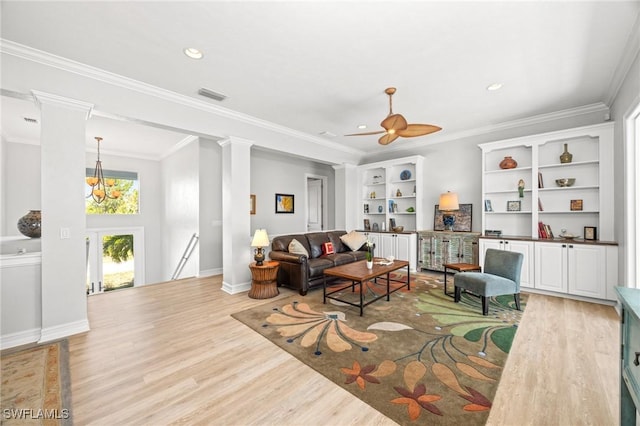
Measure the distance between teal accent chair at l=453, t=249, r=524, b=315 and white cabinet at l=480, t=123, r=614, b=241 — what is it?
1.22 meters

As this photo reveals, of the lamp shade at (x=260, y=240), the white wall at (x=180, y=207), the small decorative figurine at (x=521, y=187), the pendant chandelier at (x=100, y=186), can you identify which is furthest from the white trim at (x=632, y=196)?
the pendant chandelier at (x=100, y=186)

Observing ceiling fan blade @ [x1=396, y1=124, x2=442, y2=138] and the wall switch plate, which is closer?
the wall switch plate

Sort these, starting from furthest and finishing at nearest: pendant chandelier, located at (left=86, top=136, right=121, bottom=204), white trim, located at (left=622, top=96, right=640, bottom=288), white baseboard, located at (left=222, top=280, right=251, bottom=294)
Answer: pendant chandelier, located at (left=86, top=136, right=121, bottom=204), white baseboard, located at (left=222, top=280, right=251, bottom=294), white trim, located at (left=622, top=96, right=640, bottom=288)

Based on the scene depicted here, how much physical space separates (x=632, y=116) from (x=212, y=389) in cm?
510

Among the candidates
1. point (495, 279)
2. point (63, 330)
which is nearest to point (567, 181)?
point (495, 279)

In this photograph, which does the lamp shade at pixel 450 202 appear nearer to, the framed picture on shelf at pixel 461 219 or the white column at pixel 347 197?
the framed picture on shelf at pixel 461 219

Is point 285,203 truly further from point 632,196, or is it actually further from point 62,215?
point 632,196

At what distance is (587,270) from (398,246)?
293cm

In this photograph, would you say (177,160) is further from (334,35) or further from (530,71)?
(530,71)

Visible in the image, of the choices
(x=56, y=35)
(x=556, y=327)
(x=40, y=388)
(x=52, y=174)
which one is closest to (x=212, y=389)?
(x=40, y=388)

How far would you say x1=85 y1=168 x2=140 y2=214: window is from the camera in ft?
21.3

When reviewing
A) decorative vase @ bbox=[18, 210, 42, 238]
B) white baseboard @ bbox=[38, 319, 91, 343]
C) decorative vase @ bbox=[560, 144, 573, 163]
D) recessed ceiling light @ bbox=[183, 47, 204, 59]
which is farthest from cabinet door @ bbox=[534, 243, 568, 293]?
decorative vase @ bbox=[18, 210, 42, 238]

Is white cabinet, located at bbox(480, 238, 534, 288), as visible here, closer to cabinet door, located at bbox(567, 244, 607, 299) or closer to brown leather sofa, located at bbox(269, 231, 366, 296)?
cabinet door, located at bbox(567, 244, 607, 299)

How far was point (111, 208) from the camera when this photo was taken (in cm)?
668
